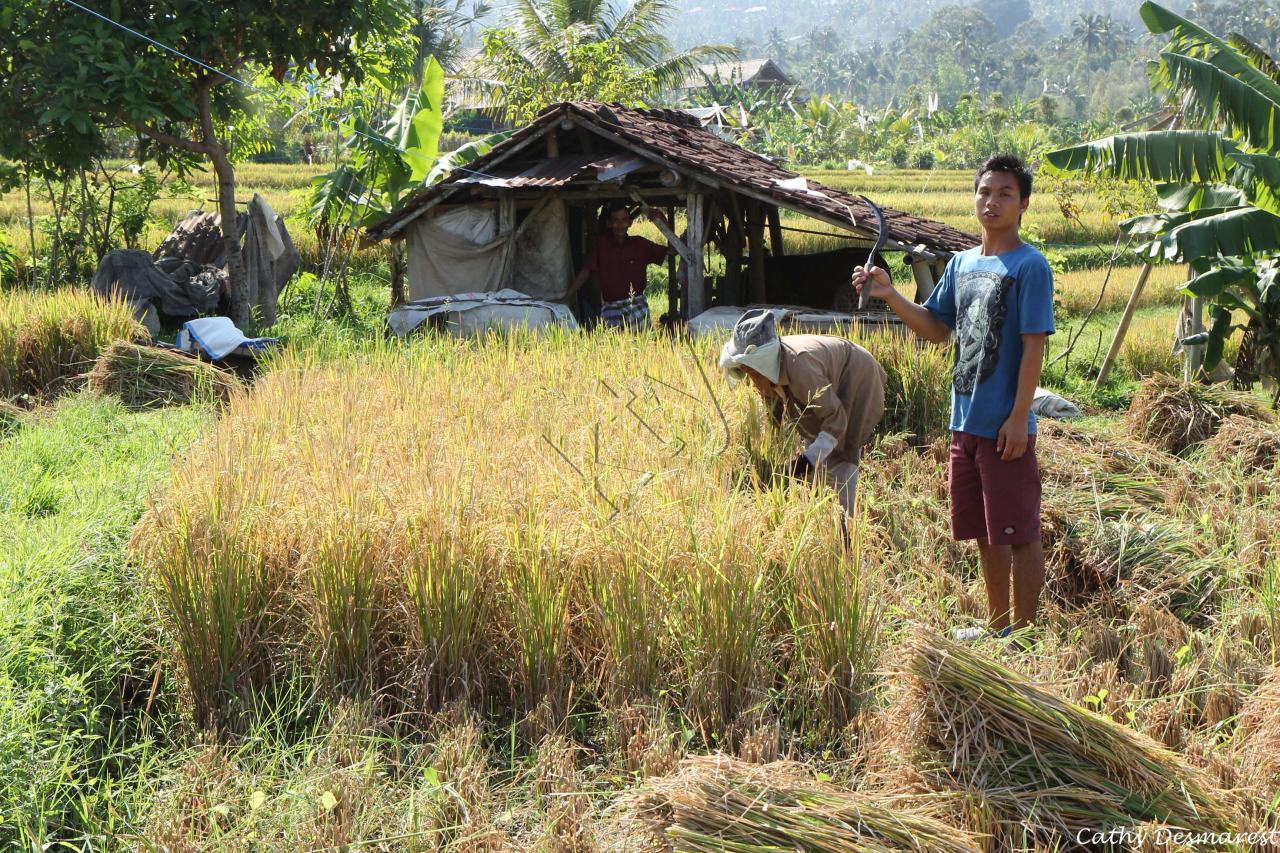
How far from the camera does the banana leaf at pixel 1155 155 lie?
702 centimetres

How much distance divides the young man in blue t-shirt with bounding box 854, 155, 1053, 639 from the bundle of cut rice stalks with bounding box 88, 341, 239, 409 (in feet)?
16.7

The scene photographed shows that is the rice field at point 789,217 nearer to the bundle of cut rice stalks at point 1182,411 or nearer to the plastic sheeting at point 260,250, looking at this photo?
the plastic sheeting at point 260,250

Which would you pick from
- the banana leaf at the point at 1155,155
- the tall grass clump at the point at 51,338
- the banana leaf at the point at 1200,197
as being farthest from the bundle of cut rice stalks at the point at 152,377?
the banana leaf at the point at 1200,197

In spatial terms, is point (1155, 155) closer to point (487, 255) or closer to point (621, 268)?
point (621, 268)

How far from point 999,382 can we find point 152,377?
594cm

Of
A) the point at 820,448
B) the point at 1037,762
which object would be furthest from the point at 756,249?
the point at 1037,762

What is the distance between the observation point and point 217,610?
343cm

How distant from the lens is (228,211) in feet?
34.8

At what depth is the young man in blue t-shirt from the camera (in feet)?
11.4

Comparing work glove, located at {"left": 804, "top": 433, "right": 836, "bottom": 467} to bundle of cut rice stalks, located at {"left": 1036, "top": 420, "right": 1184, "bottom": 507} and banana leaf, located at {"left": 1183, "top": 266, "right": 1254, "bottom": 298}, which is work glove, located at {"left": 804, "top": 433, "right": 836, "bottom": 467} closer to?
bundle of cut rice stalks, located at {"left": 1036, "top": 420, "right": 1184, "bottom": 507}

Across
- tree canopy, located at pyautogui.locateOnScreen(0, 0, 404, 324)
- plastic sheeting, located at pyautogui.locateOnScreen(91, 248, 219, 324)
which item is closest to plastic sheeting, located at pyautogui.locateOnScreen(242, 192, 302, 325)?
plastic sheeting, located at pyautogui.locateOnScreen(91, 248, 219, 324)

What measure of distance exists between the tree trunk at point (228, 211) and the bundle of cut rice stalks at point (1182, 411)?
7782mm

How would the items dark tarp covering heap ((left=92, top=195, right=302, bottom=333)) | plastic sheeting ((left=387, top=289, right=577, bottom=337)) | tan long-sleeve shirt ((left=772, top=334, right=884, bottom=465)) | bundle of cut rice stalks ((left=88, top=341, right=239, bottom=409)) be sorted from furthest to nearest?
dark tarp covering heap ((left=92, top=195, right=302, bottom=333))
plastic sheeting ((left=387, top=289, right=577, bottom=337))
bundle of cut rice stalks ((left=88, top=341, right=239, bottom=409))
tan long-sleeve shirt ((left=772, top=334, right=884, bottom=465))

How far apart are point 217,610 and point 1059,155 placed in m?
5.67
